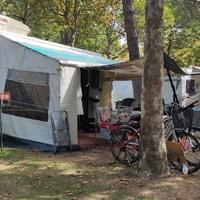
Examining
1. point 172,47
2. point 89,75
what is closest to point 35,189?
point 89,75

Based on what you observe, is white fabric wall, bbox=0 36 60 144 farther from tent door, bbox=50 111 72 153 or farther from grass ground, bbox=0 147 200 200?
grass ground, bbox=0 147 200 200

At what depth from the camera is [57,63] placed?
10.2m

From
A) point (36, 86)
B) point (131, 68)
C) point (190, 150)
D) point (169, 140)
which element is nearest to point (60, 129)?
point (36, 86)

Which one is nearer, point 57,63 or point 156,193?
point 156,193

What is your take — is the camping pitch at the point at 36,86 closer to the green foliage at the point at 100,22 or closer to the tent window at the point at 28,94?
the tent window at the point at 28,94

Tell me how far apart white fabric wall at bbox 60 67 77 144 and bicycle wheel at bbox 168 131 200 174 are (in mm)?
2844

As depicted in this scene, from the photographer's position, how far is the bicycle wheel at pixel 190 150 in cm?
805

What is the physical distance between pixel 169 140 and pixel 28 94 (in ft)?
12.8

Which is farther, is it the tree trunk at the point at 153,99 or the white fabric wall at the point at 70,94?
the white fabric wall at the point at 70,94

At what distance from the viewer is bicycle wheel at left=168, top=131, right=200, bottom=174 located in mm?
8047

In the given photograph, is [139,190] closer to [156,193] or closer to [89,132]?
[156,193]

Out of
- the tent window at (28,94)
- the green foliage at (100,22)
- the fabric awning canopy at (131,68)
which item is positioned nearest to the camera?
the fabric awning canopy at (131,68)

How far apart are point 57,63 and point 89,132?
362 centimetres

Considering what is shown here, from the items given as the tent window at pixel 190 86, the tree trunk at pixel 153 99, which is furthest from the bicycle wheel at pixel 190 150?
the tent window at pixel 190 86
